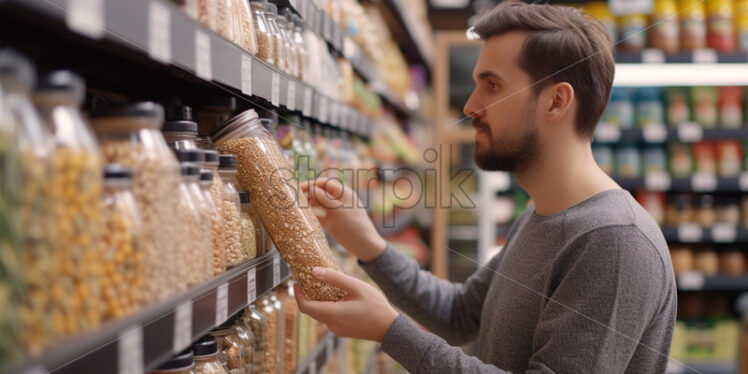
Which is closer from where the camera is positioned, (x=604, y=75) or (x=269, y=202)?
(x=269, y=202)

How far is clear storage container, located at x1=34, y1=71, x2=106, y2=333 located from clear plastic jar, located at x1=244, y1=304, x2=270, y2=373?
2.44 feet

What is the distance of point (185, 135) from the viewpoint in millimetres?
1084

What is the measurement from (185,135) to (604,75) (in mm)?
959

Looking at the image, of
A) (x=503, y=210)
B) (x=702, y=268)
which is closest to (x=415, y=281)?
(x=503, y=210)

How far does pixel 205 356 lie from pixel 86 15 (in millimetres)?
646

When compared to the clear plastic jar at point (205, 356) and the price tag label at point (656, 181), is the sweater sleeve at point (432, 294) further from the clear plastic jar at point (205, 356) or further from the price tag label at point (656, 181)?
the price tag label at point (656, 181)

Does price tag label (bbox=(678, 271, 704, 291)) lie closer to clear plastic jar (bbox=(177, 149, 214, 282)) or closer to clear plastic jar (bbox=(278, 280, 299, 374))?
clear plastic jar (bbox=(278, 280, 299, 374))

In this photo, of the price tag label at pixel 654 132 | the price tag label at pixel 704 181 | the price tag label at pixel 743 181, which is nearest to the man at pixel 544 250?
the price tag label at pixel 654 132

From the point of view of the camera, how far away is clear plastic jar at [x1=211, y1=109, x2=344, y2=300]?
4.04 feet

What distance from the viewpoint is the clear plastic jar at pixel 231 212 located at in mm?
1150

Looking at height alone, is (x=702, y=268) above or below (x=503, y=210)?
below

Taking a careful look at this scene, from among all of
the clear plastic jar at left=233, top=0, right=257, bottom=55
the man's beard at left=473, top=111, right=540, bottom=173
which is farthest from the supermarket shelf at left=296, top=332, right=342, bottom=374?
the clear plastic jar at left=233, top=0, right=257, bottom=55

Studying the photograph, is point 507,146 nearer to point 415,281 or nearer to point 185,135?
point 415,281

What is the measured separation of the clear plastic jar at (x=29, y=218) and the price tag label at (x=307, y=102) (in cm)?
111
